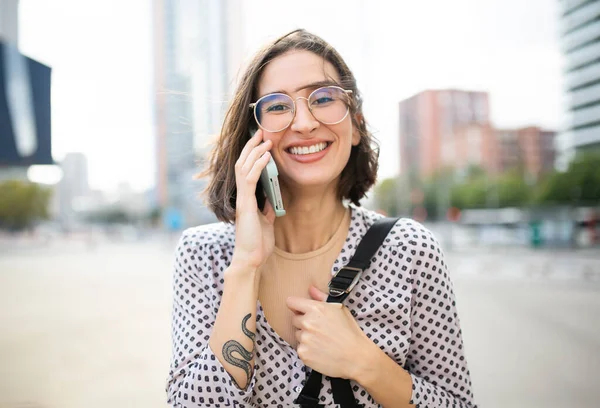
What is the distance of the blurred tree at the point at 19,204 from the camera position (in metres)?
57.4

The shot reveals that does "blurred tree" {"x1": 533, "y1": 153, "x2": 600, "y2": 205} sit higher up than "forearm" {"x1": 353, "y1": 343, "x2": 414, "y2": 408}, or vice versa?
"blurred tree" {"x1": 533, "y1": 153, "x2": 600, "y2": 205}

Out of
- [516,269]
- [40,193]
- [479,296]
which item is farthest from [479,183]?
[40,193]

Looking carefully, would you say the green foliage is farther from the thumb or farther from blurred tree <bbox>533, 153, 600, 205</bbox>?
the thumb

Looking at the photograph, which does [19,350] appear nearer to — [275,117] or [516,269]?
[275,117]

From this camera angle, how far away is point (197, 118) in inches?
78.3

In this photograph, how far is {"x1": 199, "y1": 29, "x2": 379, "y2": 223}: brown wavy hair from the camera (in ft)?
4.95

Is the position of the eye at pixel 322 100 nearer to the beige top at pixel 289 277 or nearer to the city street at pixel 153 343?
the beige top at pixel 289 277

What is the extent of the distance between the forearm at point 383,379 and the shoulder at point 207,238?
23.0 inches

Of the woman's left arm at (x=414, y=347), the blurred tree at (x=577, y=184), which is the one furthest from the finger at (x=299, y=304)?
the blurred tree at (x=577, y=184)

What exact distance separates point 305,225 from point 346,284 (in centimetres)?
31

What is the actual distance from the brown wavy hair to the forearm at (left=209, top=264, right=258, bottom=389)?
0.32 m

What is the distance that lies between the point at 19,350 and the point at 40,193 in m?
62.0

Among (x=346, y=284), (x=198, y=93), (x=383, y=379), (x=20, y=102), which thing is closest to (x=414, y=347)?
(x=383, y=379)

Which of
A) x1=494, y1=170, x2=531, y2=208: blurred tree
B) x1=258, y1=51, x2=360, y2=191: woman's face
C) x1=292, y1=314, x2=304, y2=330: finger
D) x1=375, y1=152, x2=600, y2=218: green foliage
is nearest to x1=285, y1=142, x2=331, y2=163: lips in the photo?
x1=258, y1=51, x2=360, y2=191: woman's face
